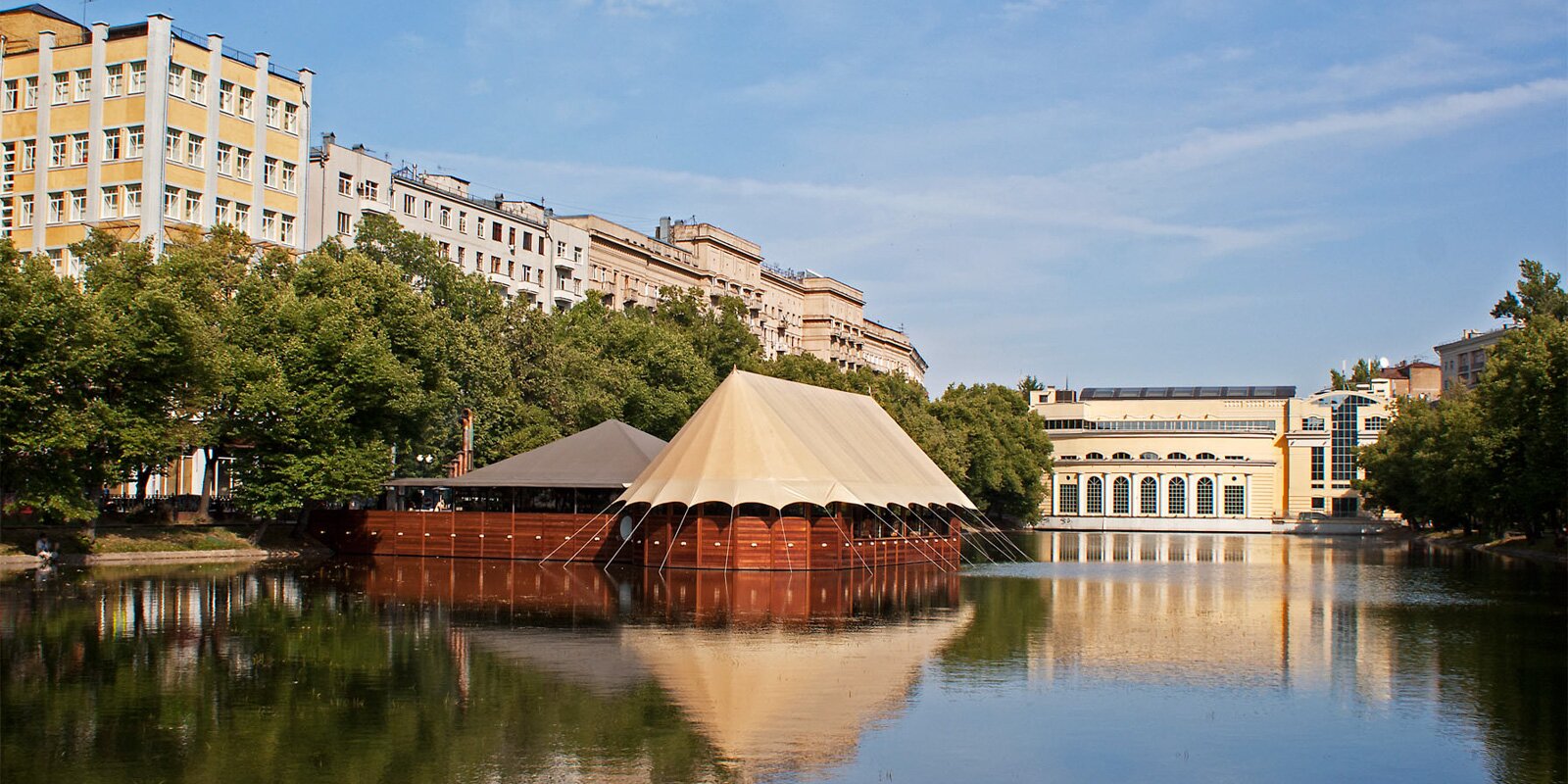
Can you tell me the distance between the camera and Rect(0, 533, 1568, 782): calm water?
15.5 meters

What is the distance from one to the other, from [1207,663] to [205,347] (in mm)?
35462

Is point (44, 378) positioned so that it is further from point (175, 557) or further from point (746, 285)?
point (746, 285)

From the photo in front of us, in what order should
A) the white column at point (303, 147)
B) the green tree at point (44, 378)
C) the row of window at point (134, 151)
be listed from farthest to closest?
the white column at point (303, 147) → the row of window at point (134, 151) → the green tree at point (44, 378)

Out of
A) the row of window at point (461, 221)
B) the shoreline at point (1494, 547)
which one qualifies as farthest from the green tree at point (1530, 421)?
the row of window at point (461, 221)

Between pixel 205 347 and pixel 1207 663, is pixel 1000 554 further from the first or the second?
pixel 1207 663

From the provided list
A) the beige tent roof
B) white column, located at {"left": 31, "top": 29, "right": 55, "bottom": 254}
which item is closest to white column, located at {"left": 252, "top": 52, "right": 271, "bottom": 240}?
white column, located at {"left": 31, "top": 29, "right": 55, "bottom": 254}

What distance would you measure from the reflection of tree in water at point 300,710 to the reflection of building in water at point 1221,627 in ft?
28.9

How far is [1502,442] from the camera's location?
68.4 metres

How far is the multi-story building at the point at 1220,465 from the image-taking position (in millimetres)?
146625

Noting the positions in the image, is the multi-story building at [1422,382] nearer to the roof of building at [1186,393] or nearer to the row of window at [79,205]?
the roof of building at [1186,393]

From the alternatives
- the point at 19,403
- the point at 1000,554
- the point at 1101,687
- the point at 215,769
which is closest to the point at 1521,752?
the point at 1101,687

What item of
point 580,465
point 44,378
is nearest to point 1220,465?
point 580,465

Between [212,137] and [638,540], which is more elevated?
[212,137]

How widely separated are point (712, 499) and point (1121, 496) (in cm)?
11509
